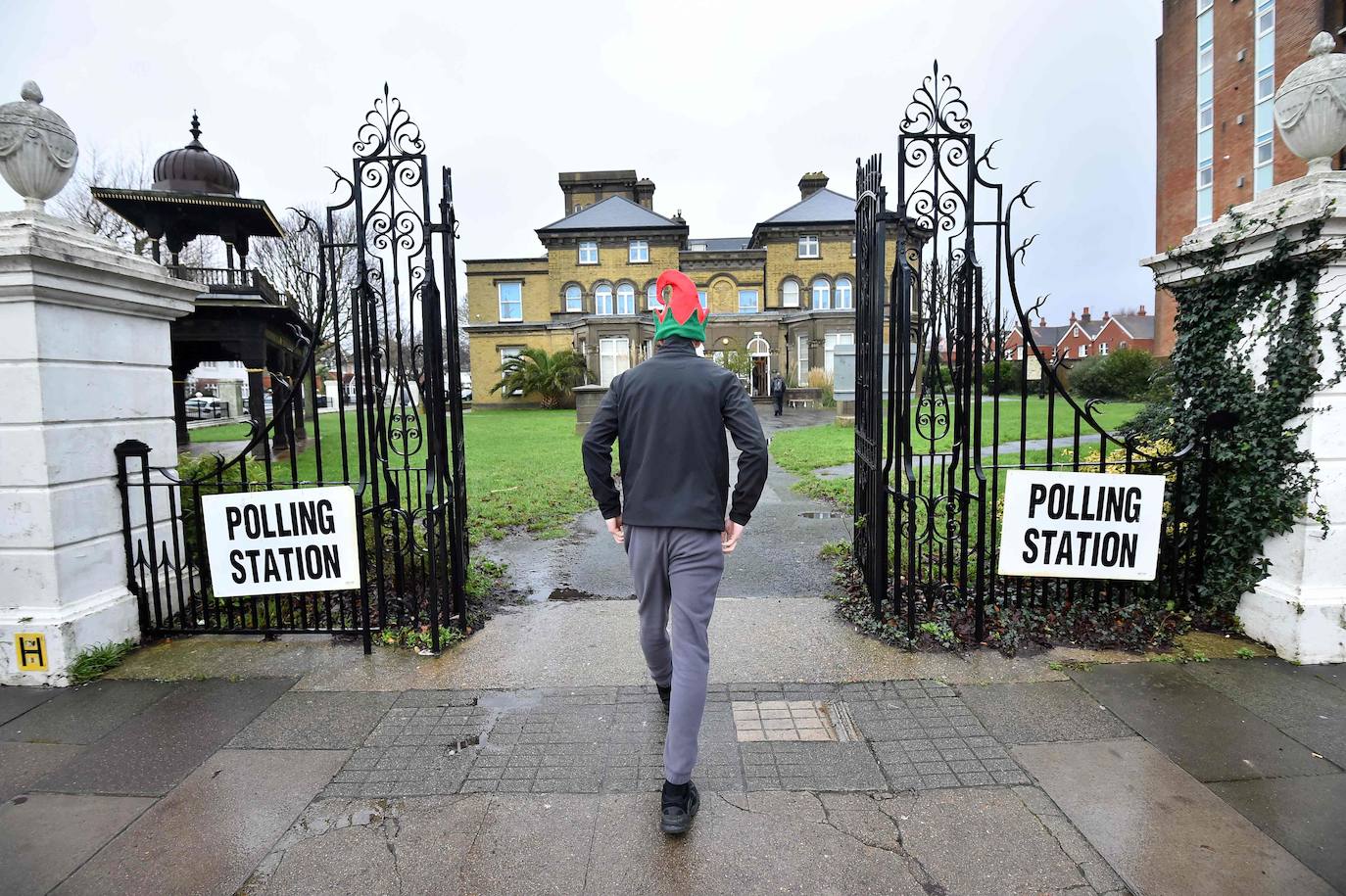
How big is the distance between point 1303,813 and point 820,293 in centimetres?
3816

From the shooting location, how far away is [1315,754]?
314 cm

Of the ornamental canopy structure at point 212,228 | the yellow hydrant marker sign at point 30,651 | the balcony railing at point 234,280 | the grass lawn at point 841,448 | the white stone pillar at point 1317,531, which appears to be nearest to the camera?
the white stone pillar at point 1317,531

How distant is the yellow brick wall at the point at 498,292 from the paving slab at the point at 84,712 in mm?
37610

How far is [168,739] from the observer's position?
11.4ft

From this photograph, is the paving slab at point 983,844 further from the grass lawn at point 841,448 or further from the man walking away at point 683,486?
the grass lawn at point 841,448

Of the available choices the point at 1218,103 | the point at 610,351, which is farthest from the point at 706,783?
the point at 610,351

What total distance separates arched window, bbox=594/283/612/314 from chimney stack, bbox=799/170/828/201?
13.4 metres

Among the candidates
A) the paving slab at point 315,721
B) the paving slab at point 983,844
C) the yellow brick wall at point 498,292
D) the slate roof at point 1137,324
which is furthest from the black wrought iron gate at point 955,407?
the slate roof at point 1137,324

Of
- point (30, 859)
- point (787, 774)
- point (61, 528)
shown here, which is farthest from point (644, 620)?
point (61, 528)

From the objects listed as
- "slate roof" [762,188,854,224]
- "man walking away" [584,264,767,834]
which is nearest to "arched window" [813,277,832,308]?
"slate roof" [762,188,854,224]

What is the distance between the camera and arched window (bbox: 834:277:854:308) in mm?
38781

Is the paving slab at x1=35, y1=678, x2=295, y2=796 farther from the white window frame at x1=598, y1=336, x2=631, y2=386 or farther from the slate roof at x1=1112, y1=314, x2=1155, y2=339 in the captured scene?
the slate roof at x1=1112, y1=314, x2=1155, y2=339

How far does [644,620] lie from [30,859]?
94.8 inches

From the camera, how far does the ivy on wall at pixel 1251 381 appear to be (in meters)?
3.93
